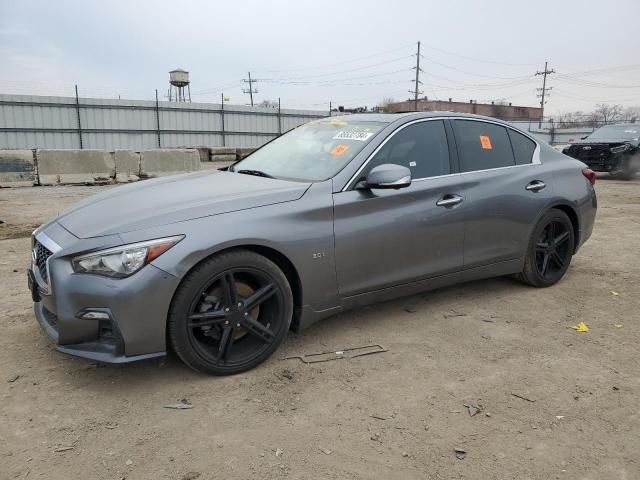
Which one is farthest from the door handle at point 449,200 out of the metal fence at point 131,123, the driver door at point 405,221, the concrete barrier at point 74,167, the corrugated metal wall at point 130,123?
the corrugated metal wall at point 130,123

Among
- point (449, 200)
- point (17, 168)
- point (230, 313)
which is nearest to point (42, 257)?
point (230, 313)

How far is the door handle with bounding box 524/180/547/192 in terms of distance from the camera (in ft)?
14.4

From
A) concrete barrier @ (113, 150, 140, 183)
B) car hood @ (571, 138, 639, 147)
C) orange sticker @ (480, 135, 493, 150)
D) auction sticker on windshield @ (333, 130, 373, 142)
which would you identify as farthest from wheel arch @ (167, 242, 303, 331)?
car hood @ (571, 138, 639, 147)

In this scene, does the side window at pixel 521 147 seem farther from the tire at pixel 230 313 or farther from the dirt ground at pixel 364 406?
the tire at pixel 230 313

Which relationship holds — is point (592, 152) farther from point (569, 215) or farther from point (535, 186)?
point (535, 186)

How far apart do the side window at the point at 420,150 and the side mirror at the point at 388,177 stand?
0.20 meters

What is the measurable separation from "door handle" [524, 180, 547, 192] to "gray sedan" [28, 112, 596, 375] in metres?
0.02

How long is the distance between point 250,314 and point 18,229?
5.60m

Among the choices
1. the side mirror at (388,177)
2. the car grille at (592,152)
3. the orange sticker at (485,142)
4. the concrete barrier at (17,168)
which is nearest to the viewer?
the side mirror at (388,177)

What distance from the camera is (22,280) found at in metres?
4.71

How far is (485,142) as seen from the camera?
14.1 feet

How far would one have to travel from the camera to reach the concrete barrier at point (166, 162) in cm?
1401

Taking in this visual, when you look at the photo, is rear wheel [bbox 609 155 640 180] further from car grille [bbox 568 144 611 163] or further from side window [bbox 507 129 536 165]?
side window [bbox 507 129 536 165]

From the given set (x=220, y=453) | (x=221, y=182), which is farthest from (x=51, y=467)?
(x=221, y=182)
